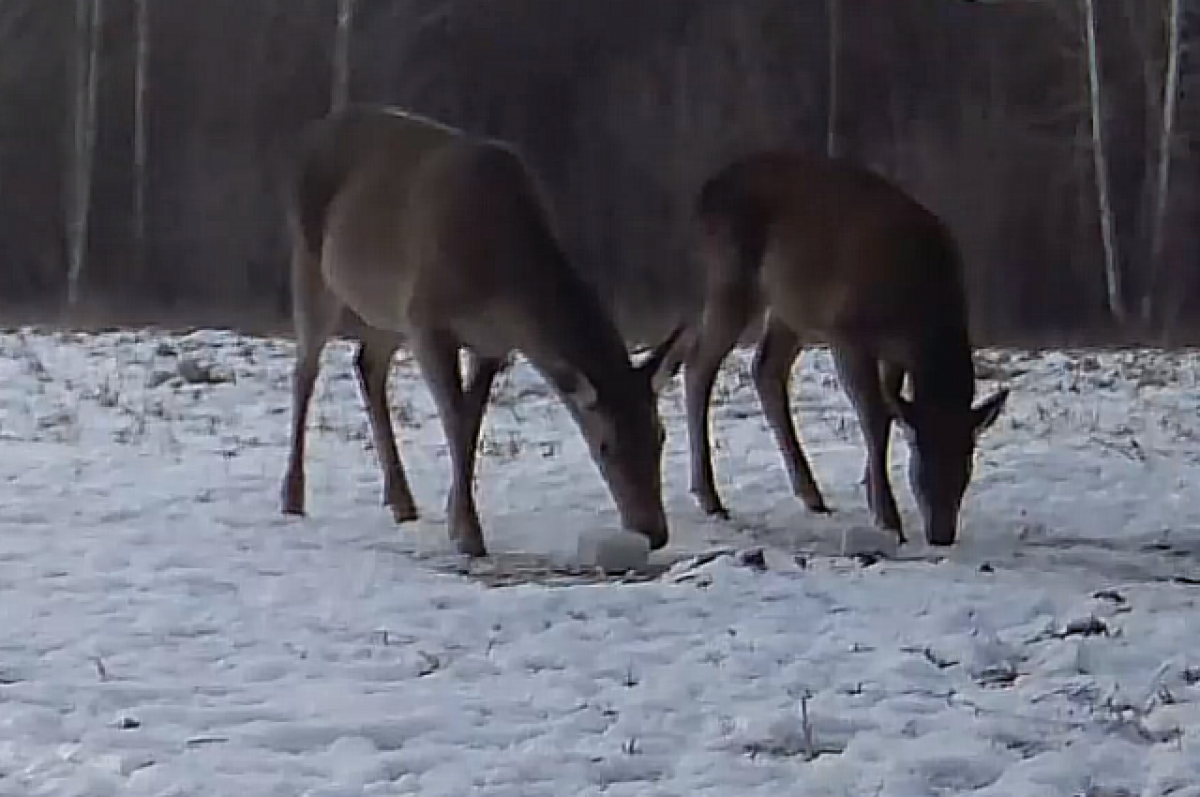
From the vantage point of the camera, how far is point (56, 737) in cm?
508

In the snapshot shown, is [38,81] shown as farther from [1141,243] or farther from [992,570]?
[992,570]

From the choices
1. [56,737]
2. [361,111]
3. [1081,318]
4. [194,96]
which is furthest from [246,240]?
[56,737]

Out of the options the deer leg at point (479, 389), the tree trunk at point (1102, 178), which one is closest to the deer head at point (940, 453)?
the deer leg at point (479, 389)

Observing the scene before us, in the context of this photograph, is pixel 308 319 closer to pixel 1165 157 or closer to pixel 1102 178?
pixel 1102 178

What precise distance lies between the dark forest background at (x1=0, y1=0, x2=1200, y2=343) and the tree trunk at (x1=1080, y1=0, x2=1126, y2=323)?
1.39 feet

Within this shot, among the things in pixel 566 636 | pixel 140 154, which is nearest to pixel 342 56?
pixel 140 154

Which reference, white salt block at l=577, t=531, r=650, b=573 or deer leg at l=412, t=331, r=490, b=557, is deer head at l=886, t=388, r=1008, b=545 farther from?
deer leg at l=412, t=331, r=490, b=557

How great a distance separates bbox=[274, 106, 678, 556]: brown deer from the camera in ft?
26.3

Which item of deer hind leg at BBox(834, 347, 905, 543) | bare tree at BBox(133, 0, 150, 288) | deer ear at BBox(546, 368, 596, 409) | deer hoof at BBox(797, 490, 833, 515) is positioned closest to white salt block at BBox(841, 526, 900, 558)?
deer hind leg at BBox(834, 347, 905, 543)

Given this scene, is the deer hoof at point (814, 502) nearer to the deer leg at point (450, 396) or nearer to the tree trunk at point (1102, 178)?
the deer leg at point (450, 396)

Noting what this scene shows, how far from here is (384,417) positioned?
923 centimetres

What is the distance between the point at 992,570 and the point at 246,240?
2017cm

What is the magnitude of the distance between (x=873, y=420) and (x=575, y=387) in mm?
1528

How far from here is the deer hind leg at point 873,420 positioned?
8812mm
